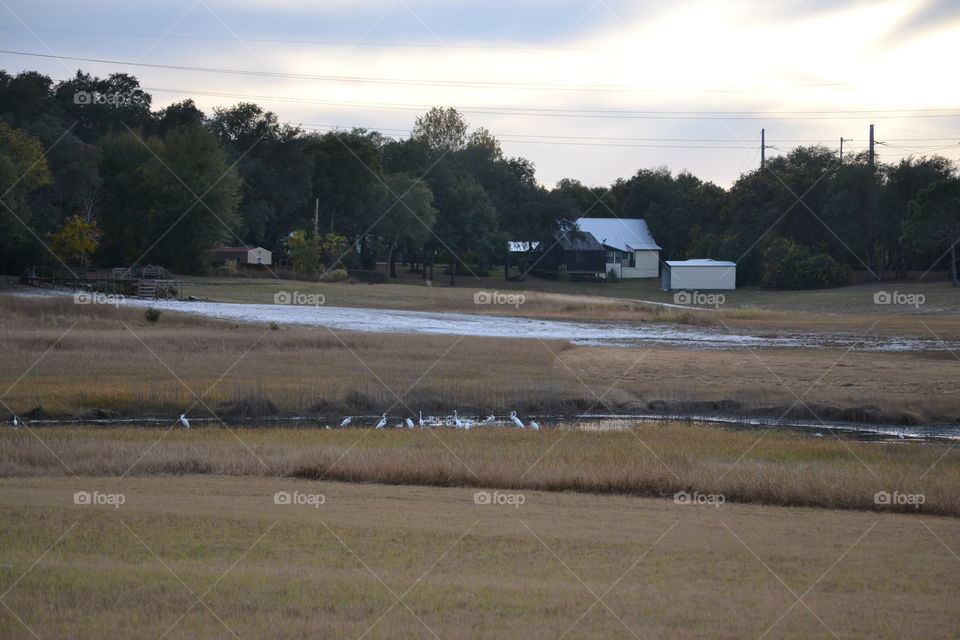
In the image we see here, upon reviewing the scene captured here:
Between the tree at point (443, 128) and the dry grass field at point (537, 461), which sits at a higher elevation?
the tree at point (443, 128)

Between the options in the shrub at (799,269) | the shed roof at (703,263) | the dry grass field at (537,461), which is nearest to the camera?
the dry grass field at (537,461)

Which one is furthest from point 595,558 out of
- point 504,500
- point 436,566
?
point 504,500

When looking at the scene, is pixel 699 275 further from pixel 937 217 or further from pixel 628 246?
pixel 937 217

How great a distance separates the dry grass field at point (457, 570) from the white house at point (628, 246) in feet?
392

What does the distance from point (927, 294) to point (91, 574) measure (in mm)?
94356

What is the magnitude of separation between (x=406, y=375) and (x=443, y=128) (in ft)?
442

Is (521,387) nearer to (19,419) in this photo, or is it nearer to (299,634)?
(19,419)

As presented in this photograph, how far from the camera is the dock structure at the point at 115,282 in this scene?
222 feet

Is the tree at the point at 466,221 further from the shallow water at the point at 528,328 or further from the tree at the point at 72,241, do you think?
the shallow water at the point at 528,328

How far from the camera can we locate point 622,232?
14012cm

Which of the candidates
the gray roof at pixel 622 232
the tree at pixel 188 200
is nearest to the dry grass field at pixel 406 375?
the tree at pixel 188 200

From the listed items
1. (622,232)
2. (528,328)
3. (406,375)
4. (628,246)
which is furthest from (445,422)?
(622,232)

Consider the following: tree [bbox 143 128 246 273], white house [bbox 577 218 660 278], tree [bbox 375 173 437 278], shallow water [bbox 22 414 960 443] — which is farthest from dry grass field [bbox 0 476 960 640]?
white house [bbox 577 218 660 278]

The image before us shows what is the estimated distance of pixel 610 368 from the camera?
41406 mm
